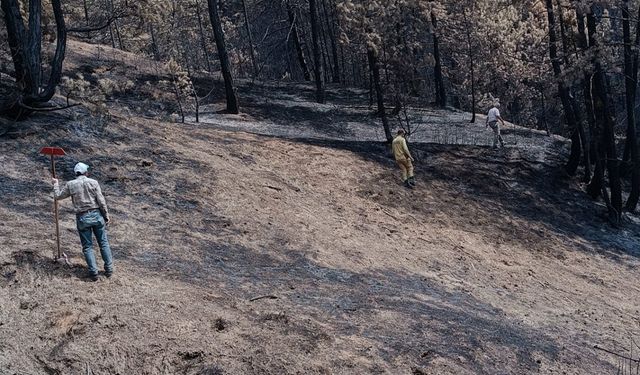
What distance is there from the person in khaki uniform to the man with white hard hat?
32.6ft

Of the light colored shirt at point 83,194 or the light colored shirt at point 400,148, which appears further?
the light colored shirt at point 400,148

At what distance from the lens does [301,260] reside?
9.95 m

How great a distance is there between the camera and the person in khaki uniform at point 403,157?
15820 mm

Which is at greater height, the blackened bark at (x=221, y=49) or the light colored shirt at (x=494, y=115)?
the blackened bark at (x=221, y=49)

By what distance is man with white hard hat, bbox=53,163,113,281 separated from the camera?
23.3 feet

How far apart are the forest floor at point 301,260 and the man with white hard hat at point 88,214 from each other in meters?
0.28

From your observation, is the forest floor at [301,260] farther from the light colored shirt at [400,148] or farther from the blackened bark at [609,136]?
the light colored shirt at [400,148]

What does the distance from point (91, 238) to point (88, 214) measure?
0.30 metres

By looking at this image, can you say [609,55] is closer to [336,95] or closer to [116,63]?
[336,95]

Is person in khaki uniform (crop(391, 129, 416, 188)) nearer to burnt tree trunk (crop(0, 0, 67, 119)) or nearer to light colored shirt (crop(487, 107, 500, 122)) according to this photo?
light colored shirt (crop(487, 107, 500, 122))

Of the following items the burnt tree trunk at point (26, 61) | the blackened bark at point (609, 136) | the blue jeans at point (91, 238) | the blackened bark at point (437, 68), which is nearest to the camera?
the blue jeans at point (91, 238)

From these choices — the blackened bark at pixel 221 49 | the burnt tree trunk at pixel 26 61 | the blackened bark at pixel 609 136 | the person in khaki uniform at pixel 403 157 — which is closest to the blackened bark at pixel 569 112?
the blackened bark at pixel 609 136

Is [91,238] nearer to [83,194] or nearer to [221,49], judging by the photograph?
[83,194]

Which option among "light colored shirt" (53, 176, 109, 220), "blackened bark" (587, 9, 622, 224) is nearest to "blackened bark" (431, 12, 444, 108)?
"blackened bark" (587, 9, 622, 224)
